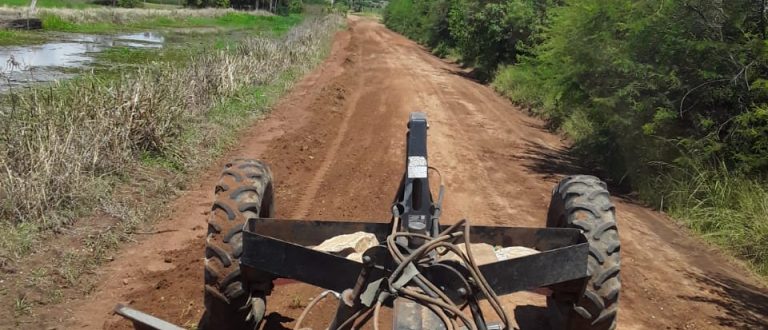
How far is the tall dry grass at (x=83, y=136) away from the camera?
20.5 feet

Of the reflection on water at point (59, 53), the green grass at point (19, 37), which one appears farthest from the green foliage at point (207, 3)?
the green grass at point (19, 37)

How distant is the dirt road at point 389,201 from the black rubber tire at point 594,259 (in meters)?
1.11

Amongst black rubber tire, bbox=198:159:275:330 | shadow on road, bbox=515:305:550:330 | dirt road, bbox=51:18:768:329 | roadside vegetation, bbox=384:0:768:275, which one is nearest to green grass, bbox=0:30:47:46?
dirt road, bbox=51:18:768:329

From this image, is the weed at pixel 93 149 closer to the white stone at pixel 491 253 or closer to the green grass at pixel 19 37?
the white stone at pixel 491 253

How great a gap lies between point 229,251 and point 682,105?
757cm

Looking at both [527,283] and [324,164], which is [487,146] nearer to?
[324,164]

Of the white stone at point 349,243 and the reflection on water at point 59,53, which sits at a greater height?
the white stone at point 349,243

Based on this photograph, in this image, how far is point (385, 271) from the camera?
3293 millimetres

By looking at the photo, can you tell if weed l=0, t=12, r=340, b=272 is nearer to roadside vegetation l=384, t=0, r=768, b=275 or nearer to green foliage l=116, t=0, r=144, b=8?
roadside vegetation l=384, t=0, r=768, b=275

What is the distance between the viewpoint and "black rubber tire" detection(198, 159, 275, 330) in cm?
397

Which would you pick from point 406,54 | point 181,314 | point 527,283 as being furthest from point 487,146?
point 406,54

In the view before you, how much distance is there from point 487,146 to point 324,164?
150 inches

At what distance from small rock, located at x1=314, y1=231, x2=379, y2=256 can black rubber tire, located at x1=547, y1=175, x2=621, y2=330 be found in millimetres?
1184

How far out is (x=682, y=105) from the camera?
9.53 metres
